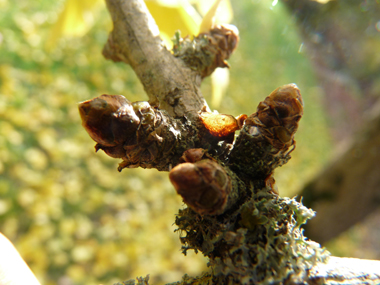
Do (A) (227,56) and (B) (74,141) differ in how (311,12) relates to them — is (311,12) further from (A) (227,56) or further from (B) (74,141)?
(B) (74,141)

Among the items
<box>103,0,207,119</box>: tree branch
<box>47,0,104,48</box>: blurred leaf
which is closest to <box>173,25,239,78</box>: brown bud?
<box>103,0,207,119</box>: tree branch

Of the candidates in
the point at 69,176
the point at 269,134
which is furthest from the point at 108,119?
the point at 69,176

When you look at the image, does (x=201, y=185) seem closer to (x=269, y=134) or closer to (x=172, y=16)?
(x=269, y=134)

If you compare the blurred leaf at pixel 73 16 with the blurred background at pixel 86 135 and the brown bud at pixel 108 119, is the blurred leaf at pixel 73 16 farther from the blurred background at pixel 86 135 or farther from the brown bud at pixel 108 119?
the brown bud at pixel 108 119

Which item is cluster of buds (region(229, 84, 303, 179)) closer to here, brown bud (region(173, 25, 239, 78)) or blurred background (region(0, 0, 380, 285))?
brown bud (region(173, 25, 239, 78))

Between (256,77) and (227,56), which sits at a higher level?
(256,77)

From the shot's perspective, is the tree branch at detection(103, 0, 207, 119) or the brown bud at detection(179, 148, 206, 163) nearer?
the brown bud at detection(179, 148, 206, 163)

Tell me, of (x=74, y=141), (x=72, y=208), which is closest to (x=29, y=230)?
(x=72, y=208)

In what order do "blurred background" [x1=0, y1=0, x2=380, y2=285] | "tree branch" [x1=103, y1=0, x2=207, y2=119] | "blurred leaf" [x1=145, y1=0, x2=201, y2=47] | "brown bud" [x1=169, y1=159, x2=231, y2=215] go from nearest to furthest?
"brown bud" [x1=169, y1=159, x2=231, y2=215] → "tree branch" [x1=103, y1=0, x2=207, y2=119] → "blurred leaf" [x1=145, y1=0, x2=201, y2=47] → "blurred background" [x1=0, y1=0, x2=380, y2=285]
